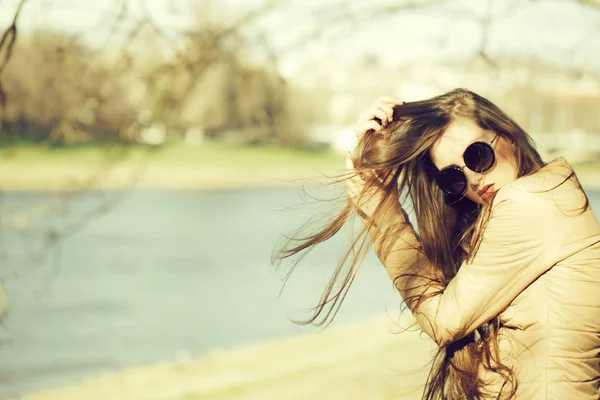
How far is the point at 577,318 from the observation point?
5.37 ft

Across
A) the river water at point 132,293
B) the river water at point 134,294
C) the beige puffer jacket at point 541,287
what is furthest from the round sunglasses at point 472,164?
the river water at point 134,294

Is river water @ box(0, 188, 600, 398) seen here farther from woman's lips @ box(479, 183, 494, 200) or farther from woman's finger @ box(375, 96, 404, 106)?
woman's lips @ box(479, 183, 494, 200)

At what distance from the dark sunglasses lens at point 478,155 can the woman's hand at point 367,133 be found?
0.22m

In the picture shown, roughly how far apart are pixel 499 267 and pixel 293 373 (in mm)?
5969

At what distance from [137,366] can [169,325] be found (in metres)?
2.50

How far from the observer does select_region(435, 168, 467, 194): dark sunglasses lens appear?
1.86 meters

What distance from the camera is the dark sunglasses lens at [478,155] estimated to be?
181 cm

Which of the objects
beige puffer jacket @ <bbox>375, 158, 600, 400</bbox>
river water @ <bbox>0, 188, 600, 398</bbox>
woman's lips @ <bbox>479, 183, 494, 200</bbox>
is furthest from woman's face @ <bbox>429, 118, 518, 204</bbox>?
river water @ <bbox>0, 188, 600, 398</bbox>

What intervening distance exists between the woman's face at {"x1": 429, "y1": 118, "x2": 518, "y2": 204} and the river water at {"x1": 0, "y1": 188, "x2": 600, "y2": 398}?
328 centimetres

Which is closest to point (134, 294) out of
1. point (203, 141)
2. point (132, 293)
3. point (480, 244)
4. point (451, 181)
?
point (132, 293)

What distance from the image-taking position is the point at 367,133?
197 cm

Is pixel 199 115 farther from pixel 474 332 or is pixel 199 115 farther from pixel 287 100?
pixel 474 332

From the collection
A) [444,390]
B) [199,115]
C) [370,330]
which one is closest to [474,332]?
[444,390]

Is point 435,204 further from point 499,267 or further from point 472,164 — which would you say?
point 499,267
